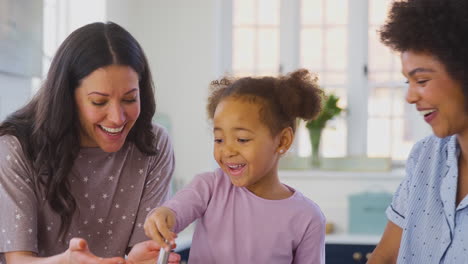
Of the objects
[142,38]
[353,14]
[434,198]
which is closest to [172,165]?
[434,198]

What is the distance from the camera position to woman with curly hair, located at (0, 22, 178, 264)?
1.74 meters

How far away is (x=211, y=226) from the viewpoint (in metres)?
1.70

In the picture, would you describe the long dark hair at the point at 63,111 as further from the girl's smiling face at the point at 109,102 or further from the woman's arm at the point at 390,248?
the woman's arm at the point at 390,248

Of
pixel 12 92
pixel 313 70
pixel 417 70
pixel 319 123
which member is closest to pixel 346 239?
pixel 319 123

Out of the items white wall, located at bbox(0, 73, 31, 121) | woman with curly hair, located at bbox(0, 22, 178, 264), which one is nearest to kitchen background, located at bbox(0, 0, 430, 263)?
white wall, located at bbox(0, 73, 31, 121)

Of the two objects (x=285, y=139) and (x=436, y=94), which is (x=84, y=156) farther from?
(x=436, y=94)

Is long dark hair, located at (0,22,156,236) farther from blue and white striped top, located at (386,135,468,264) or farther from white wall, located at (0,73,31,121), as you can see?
white wall, located at (0,73,31,121)

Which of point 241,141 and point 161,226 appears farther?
point 241,141

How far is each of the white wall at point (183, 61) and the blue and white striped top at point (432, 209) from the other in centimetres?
319

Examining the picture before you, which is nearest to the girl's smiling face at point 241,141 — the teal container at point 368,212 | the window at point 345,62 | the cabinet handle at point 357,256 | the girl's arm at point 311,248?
the girl's arm at point 311,248

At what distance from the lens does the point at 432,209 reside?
1674 millimetres

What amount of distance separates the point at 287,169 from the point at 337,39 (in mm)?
1055

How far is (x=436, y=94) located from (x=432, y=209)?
33cm

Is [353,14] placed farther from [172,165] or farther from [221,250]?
[221,250]
